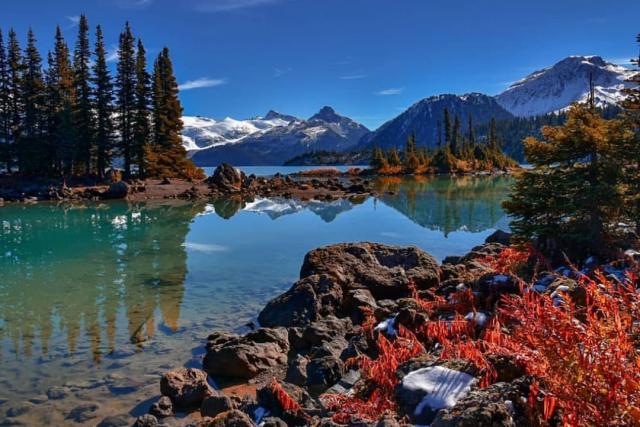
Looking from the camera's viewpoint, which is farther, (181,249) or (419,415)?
(181,249)

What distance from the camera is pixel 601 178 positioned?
12633mm

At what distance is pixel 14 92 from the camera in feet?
Result: 221

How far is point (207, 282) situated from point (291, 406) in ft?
36.2

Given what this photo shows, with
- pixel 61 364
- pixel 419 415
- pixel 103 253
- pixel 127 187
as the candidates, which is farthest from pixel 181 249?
pixel 127 187

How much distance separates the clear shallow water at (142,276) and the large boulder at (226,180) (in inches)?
895

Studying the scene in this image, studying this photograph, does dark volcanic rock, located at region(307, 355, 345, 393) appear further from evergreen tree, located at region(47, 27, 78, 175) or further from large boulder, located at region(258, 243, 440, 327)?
evergreen tree, located at region(47, 27, 78, 175)

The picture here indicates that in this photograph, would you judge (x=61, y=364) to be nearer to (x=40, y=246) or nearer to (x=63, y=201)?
(x=40, y=246)

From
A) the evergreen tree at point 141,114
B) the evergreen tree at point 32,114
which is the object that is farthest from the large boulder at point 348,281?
the evergreen tree at point 32,114

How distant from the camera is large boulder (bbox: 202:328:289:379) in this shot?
9.79 m

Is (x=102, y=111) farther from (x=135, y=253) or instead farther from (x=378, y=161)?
(x=378, y=161)

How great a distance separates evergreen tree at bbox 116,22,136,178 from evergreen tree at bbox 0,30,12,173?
15.0 metres

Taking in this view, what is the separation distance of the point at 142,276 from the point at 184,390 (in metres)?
10.8

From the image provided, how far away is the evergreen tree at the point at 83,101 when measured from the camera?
64.9 metres

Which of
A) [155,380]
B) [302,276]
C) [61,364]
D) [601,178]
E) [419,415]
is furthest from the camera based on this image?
[302,276]
